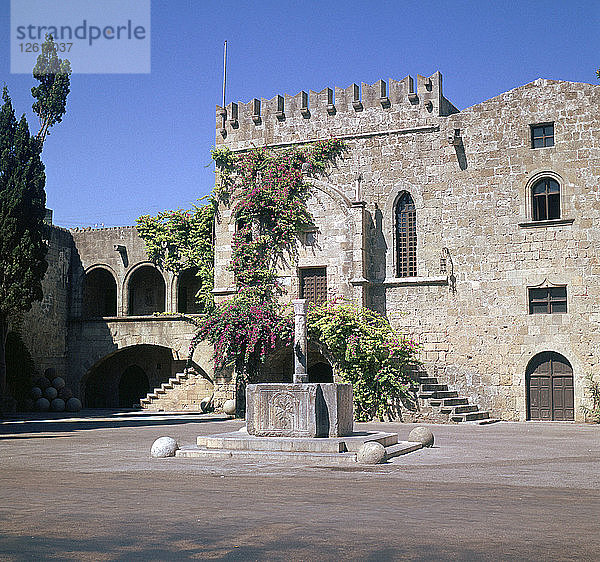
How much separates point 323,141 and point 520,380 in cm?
906

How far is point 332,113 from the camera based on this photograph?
79.5 feet

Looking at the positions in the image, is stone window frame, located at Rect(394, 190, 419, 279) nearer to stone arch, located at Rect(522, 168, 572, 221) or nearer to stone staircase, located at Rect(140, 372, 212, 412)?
stone arch, located at Rect(522, 168, 572, 221)

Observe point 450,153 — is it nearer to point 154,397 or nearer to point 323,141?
point 323,141

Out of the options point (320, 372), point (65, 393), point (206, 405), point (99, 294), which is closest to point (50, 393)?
point (65, 393)

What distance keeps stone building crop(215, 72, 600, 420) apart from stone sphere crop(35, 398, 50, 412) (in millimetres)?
7547

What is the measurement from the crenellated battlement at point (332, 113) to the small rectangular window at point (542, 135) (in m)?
2.70

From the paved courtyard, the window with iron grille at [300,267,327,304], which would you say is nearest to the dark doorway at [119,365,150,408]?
the window with iron grille at [300,267,327,304]

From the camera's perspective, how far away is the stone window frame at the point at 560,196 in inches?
837

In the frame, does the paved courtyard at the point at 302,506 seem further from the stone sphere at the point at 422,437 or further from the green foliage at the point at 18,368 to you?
the green foliage at the point at 18,368

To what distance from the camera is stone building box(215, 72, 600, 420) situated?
69.5 ft

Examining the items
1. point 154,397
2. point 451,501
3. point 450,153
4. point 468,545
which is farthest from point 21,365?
point 468,545

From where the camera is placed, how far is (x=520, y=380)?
21.5 metres

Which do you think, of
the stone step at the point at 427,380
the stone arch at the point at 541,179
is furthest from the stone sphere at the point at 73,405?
the stone arch at the point at 541,179

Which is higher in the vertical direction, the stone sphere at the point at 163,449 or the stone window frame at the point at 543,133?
the stone window frame at the point at 543,133
